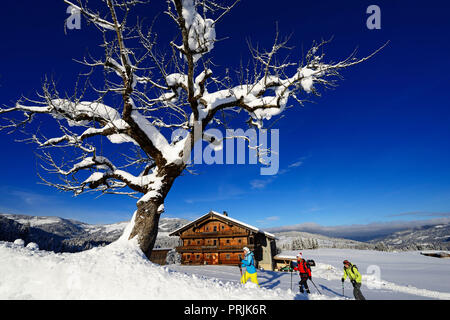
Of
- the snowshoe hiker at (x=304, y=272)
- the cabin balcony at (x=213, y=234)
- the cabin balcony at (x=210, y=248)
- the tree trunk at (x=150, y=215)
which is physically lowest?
the cabin balcony at (x=210, y=248)

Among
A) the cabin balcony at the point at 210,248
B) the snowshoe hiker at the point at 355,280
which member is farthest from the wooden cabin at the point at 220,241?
the snowshoe hiker at the point at 355,280

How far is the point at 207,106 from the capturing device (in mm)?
7141

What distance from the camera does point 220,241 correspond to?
2617cm

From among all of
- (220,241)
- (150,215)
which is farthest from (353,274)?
(220,241)

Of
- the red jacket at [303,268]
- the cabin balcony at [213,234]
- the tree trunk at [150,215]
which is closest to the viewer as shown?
the tree trunk at [150,215]

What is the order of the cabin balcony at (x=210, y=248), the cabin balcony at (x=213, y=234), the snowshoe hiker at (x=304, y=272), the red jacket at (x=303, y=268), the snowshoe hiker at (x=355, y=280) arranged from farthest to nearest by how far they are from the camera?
the cabin balcony at (x=213, y=234) < the cabin balcony at (x=210, y=248) < the red jacket at (x=303, y=268) < the snowshoe hiker at (x=304, y=272) < the snowshoe hiker at (x=355, y=280)

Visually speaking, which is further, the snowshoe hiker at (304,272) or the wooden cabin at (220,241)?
the wooden cabin at (220,241)

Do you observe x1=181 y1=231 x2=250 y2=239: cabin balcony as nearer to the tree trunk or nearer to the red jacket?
the red jacket

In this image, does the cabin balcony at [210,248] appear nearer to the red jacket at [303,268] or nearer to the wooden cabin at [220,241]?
the wooden cabin at [220,241]

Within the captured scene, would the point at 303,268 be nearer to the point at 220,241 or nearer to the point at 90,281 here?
the point at 90,281

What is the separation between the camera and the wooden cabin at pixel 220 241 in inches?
987
